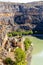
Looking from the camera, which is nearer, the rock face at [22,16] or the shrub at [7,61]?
the shrub at [7,61]

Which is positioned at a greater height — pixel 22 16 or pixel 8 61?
pixel 8 61

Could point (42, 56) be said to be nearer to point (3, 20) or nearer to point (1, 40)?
point (1, 40)

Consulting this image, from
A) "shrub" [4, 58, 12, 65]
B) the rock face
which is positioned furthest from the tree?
the rock face

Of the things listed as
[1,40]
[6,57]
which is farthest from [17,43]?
[6,57]

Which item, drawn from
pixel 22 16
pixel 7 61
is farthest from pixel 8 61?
pixel 22 16

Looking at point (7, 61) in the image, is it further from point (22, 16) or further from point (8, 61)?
point (22, 16)

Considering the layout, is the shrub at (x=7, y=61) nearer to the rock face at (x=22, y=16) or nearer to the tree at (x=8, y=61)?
the tree at (x=8, y=61)

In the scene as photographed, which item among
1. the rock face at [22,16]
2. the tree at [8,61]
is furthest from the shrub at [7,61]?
the rock face at [22,16]

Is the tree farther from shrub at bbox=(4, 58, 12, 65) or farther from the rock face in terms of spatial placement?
the rock face
